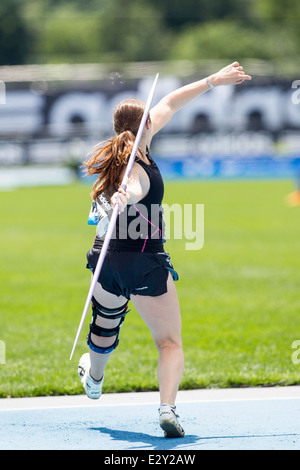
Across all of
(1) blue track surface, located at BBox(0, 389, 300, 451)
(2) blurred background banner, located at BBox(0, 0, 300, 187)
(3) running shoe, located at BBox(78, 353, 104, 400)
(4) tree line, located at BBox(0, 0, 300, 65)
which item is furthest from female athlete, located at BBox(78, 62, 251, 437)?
(4) tree line, located at BBox(0, 0, 300, 65)

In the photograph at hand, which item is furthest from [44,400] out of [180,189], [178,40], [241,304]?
[178,40]

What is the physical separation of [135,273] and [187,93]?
1.27 meters

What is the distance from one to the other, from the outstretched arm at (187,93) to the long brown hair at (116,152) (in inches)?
13.5

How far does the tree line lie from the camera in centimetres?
7950

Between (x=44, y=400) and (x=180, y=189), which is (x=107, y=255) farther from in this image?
(x=180, y=189)

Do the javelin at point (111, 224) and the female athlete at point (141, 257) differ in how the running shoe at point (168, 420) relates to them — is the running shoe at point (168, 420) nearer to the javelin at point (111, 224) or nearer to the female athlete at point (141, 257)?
the female athlete at point (141, 257)

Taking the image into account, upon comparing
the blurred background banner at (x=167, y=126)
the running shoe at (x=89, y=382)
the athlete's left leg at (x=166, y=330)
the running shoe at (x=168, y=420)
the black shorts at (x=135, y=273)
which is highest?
the blurred background banner at (x=167, y=126)

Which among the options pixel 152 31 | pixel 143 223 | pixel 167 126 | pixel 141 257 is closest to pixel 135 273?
pixel 141 257

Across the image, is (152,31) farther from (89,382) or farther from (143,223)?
(143,223)

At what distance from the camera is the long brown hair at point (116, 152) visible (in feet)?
15.7

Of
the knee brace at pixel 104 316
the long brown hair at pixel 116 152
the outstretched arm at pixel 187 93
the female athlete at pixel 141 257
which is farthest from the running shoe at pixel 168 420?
the outstretched arm at pixel 187 93

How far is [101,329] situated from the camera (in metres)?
5.10

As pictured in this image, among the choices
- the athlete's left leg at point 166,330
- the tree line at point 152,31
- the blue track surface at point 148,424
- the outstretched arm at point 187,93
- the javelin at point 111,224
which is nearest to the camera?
the javelin at point 111,224
